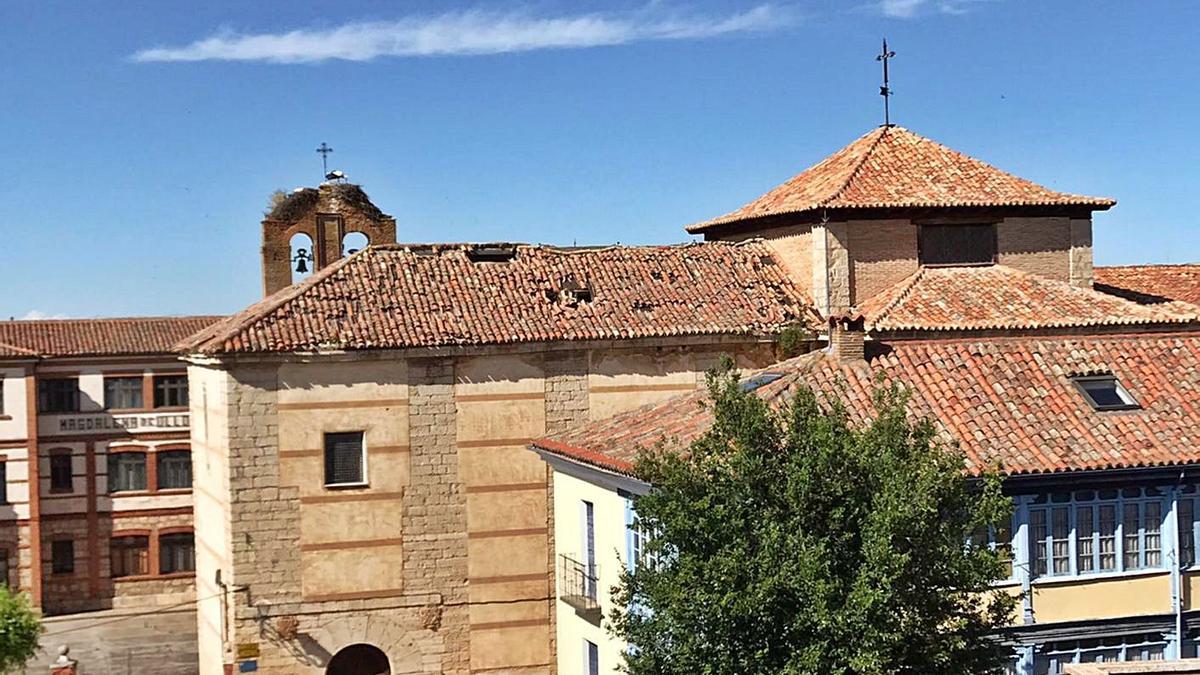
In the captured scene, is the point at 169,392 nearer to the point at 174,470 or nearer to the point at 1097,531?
the point at 174,470

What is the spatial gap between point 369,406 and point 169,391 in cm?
1805

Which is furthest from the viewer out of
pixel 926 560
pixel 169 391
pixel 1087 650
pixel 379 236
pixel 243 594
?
pixel 169 391

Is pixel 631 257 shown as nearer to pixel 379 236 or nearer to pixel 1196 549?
pixel 379 236

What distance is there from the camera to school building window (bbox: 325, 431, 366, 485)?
23.6 metres

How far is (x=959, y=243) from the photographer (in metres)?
26.6

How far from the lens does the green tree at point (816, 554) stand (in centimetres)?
1254

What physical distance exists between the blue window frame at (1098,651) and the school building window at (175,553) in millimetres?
27427

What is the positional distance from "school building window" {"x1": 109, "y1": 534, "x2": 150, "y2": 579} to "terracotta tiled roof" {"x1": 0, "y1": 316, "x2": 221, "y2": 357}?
16.7 ft

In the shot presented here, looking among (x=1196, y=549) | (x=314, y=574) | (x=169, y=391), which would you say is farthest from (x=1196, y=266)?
(x=169, y=391)

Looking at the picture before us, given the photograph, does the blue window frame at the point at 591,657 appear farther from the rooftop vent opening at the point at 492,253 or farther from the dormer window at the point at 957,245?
the dormer window at the point at 957,245

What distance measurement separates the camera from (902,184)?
26641 millimetres

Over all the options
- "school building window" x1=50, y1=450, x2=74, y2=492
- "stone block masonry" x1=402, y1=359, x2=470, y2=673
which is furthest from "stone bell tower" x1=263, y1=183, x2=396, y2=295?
"school building window" x1=50, y1=450, x2=74, y2=492

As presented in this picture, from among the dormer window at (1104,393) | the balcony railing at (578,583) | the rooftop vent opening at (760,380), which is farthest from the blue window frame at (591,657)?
the dormer window at (1104,393)

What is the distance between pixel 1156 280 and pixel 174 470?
2555cm
